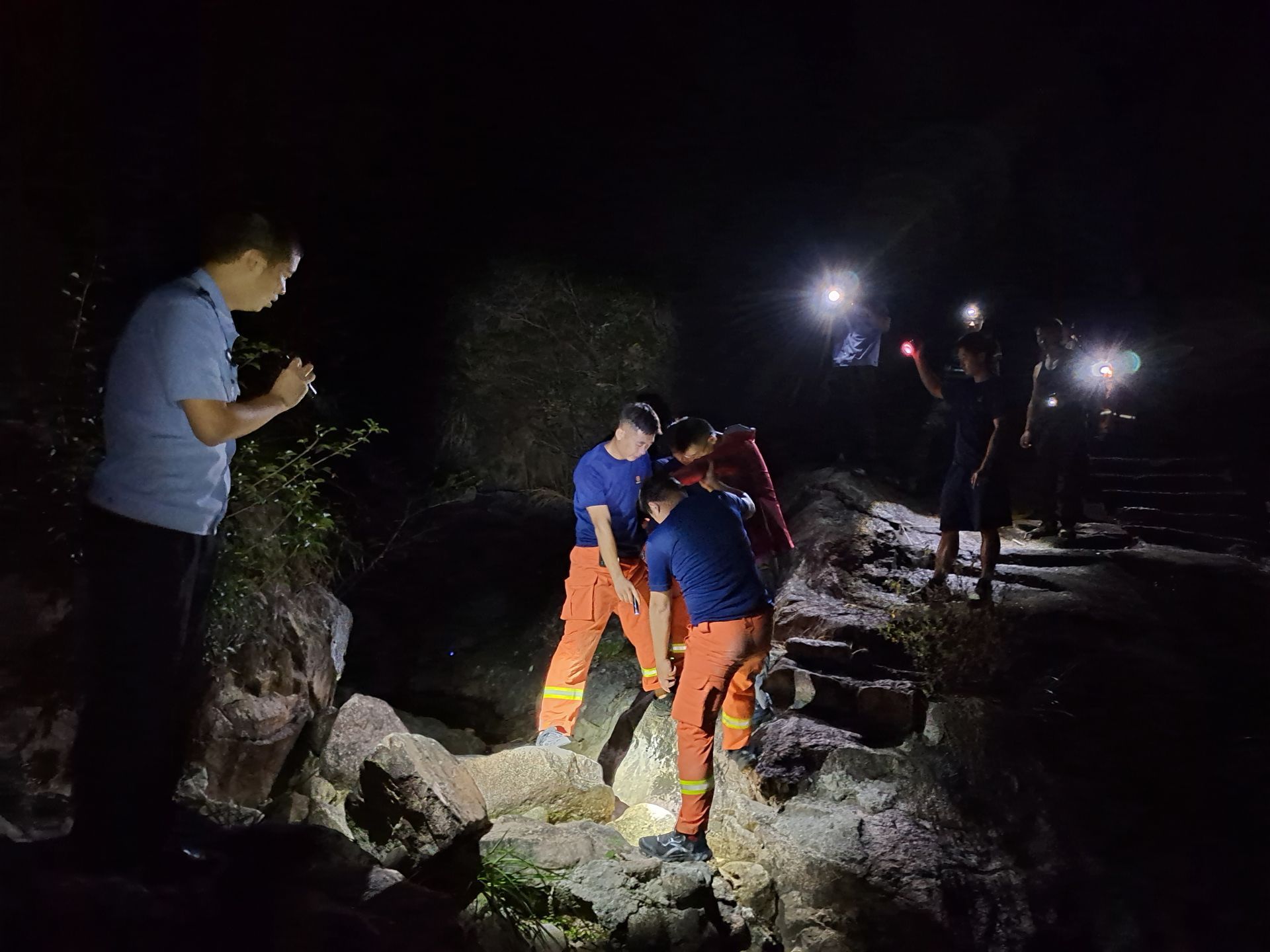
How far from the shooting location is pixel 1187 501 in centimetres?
909

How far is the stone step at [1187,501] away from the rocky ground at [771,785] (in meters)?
2.84

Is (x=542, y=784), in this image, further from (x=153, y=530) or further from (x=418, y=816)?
(x=153, y=530)

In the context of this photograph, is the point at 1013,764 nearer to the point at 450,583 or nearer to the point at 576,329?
the point at 450,583

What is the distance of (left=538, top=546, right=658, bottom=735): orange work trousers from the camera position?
4.40 m

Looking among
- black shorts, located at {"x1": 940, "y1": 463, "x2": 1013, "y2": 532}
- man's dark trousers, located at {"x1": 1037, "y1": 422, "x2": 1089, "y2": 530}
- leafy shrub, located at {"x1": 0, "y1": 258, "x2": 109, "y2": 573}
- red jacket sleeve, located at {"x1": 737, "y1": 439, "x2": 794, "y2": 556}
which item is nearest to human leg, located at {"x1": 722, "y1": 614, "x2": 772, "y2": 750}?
red jacket sleeve, located at {"x1": 737, "y1": 439, "x2": 794, "y2": 556}

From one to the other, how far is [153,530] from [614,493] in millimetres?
2806

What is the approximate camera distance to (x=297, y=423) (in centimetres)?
534

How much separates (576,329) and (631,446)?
14.3ft

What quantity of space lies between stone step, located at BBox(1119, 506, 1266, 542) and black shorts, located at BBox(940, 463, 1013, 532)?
15.1ft

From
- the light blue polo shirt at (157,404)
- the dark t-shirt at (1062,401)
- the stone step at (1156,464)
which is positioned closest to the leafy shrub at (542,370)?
the dark t-shirt at (1062,401)

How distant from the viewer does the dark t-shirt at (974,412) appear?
17.2 ft

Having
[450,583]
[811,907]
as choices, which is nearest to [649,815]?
[811,907]

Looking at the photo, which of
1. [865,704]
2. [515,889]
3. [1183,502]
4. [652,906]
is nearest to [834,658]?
[865,704]

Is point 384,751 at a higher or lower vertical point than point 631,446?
lower
